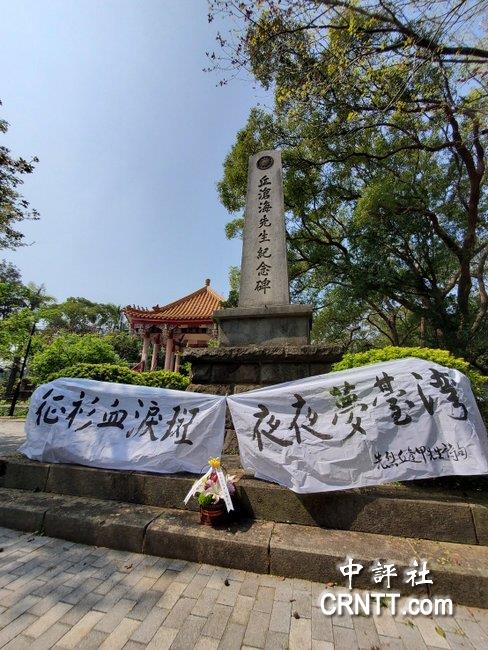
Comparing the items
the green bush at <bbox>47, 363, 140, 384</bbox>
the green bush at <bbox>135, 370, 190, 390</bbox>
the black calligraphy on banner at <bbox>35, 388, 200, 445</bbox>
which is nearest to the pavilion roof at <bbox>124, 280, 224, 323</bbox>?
the green bush at <bbox>135, 370, 190, 390</bbox>

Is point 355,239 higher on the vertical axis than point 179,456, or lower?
higher

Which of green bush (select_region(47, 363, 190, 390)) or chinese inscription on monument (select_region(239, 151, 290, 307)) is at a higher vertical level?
chinese inscription on monument (select_region(239, 151, 290, 307))

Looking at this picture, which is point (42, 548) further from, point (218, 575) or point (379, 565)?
point (379, 565)

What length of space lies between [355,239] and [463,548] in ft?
36.2

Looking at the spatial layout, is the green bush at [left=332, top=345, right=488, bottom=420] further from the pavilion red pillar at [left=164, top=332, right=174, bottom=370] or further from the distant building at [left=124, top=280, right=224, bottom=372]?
the pavilion red pillar at [left=164, top=332, right=174, bottom=370]

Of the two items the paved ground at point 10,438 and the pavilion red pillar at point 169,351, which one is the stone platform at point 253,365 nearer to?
the paved ground at point 10,438

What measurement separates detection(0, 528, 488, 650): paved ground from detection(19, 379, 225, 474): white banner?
3.41ft

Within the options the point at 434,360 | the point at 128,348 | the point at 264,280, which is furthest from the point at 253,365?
the point at 128,348

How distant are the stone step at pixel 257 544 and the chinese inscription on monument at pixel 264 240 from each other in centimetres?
359

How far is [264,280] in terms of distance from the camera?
19.5 feet

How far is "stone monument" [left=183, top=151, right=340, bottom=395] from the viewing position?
4.84 meters

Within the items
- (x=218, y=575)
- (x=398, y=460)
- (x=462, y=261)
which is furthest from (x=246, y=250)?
(x=462, y=261)

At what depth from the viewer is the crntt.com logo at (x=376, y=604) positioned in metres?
2.30

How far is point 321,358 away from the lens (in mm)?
4672
